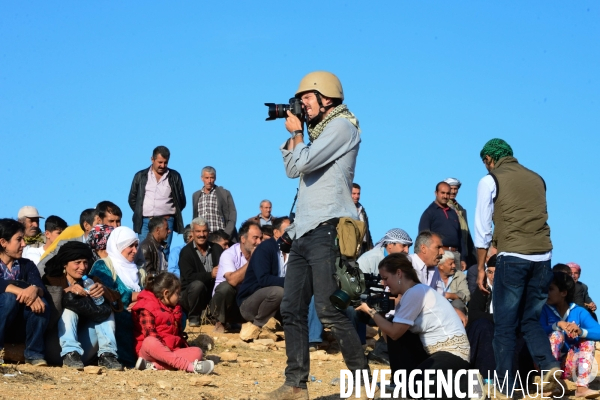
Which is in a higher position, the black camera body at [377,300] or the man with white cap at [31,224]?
the man with white cap at [31,224]

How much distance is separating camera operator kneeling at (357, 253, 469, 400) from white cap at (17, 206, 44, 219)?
24.8ft

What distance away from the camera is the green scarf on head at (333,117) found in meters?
6.60

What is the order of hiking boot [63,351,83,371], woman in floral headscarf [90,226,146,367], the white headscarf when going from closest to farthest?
hiking boot [63,351,83,371]
woman in floral headscarf [90,226,146,367]
the white headscarf

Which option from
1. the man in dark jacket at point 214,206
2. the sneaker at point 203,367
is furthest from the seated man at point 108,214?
the man in dark jacket at point 214,206

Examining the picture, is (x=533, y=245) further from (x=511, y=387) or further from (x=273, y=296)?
(x=273, y=296)

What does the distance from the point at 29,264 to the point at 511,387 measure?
4447 mm

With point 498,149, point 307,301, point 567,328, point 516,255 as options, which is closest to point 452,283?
point 567,328

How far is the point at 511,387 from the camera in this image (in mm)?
7965

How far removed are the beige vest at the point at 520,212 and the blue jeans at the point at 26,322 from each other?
4.13 m

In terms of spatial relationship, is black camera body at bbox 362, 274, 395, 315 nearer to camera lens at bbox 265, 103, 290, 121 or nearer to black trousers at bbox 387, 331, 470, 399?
black trousers at bbox 387, 331, 470, 399

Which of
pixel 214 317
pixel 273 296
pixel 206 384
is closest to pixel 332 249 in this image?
pixel 206 384

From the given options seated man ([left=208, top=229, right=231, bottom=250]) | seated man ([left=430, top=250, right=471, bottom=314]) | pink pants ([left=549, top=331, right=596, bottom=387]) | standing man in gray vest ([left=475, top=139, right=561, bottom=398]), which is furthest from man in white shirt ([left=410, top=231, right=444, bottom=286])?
seated man ([left=208, top=229, right=231, bottom=250])

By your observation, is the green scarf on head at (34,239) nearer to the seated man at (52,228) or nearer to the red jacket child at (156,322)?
the seated man at (52,228)

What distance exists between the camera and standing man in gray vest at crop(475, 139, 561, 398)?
8008mm
